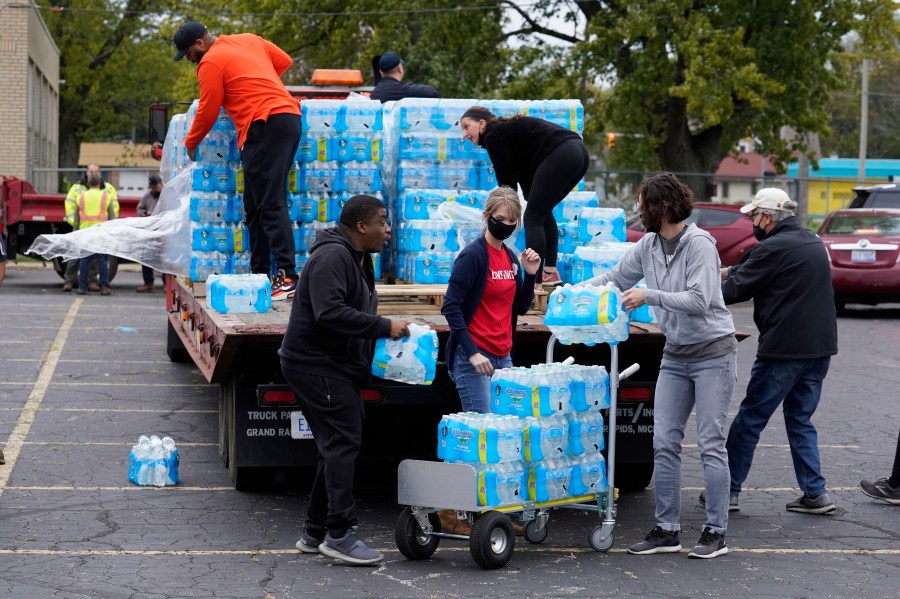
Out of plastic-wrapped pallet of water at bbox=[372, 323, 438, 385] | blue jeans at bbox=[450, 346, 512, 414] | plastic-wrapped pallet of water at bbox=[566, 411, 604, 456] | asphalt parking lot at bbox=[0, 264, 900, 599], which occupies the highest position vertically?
plastic-wrapped pallet of water at bbox=[372, 323, 438, 385]

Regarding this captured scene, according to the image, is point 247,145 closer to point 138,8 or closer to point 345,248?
point 345,248

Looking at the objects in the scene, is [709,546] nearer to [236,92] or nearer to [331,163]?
[331,163]

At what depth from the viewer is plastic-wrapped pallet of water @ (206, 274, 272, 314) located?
8227 millimetres

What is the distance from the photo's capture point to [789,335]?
8102 millimetres

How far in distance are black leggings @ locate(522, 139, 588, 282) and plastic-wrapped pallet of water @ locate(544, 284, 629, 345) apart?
1.83 meters

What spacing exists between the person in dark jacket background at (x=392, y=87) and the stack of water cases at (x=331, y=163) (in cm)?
194

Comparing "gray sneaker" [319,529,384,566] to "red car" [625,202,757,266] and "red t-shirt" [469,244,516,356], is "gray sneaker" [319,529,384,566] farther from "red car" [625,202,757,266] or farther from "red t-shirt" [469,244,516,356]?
"red car" [625,202,757,266]

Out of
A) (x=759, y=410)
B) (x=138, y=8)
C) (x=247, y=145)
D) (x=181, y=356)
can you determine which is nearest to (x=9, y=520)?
(x=247, y=145)

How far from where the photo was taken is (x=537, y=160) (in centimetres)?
912

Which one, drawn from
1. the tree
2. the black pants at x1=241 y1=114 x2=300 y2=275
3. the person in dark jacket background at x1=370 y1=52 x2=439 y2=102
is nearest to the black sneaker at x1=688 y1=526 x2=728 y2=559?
the black pants at x1=241 y1=114 x2=300 y2=275

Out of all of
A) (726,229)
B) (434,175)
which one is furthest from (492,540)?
(726,229)

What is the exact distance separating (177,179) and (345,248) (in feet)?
13.6

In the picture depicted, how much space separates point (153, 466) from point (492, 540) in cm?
283

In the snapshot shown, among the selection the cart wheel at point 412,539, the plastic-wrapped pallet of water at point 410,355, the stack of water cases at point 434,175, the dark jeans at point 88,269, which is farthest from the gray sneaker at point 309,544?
the dark jeans at point 88,269
